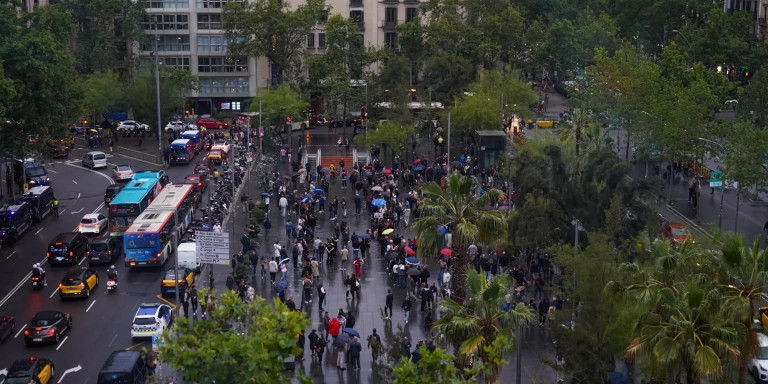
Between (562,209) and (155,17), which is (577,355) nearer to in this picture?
(562,209)

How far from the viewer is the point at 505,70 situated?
8762 centimetres

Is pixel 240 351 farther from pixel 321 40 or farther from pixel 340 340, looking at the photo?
pixel 321 40

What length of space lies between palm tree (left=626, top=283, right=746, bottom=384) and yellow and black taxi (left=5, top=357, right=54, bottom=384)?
754 inches

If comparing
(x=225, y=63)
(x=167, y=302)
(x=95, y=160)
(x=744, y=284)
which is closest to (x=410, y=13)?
(x=225, y=63)

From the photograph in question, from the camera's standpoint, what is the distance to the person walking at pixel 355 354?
3594cm

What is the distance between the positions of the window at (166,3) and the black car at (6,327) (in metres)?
58.6

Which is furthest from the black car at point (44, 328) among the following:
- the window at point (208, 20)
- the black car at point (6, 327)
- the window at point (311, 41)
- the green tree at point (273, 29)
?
the window at point (208, 20)

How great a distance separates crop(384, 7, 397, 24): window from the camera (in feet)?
319

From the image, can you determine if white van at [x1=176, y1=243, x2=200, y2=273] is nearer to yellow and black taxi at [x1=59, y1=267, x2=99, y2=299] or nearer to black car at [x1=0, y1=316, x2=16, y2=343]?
yellow and black taxi at [x1=59, y1=267, x2=99, y2=299]

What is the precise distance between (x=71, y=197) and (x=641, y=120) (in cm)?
3509

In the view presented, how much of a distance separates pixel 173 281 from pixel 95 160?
3402 cm

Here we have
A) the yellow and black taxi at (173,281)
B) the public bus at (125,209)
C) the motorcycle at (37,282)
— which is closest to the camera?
the yellow and black taxi at (173,281)

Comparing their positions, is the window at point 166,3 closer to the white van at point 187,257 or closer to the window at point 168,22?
the window at point 168,22

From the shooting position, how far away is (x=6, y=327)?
135 feet
